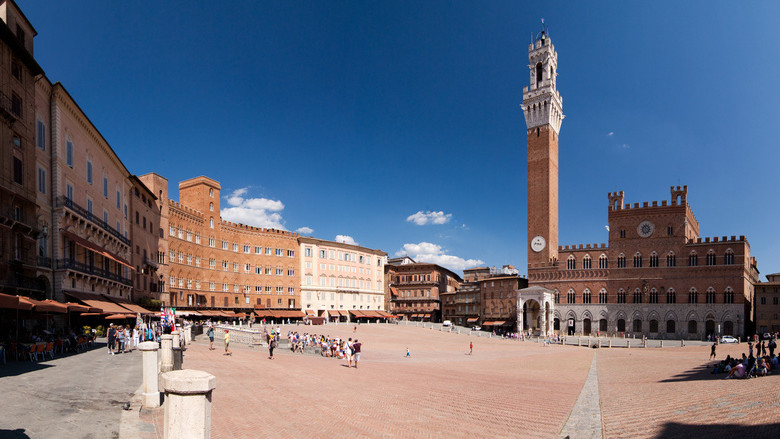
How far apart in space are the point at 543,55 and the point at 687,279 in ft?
149

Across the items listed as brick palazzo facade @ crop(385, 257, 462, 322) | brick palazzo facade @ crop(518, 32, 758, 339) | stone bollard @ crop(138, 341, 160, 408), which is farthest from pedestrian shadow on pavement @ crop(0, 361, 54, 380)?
brick palazzo facade @ crop(385, 257, 462, 322)

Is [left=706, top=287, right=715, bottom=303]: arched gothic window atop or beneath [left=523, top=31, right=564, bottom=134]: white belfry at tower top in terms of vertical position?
beneath

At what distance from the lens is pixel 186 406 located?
468cm

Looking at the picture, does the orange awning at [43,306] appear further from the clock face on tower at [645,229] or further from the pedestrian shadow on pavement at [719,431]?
the clock face on tower at [645,229]

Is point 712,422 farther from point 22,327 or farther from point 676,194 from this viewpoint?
point 676,194

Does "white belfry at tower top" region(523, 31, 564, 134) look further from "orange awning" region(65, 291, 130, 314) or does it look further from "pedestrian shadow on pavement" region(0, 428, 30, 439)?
"pedestrian shadow on pavement" region(0, 428, 30, 439)

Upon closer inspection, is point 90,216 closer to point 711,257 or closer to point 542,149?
point 542,149

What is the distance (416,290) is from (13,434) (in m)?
87.7

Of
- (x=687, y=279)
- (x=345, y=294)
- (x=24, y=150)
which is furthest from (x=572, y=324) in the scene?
(x=24, y=150)

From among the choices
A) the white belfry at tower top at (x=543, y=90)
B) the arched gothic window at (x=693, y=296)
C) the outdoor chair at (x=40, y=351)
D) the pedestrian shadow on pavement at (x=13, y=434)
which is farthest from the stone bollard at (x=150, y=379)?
the white belfry at tower top at (x=543, y=90)

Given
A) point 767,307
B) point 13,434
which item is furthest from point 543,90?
point 13,434

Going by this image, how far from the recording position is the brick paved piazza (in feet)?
39.0

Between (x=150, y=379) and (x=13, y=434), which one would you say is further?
(x=150, y=379)

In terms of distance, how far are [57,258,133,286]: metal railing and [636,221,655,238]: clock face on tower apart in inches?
2669
